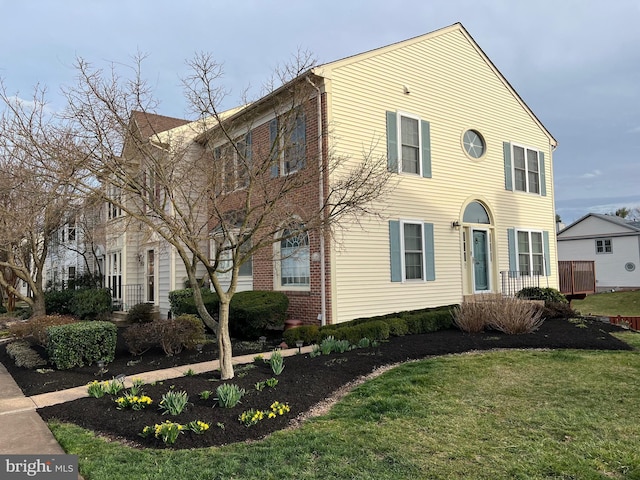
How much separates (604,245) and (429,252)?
2646 cm

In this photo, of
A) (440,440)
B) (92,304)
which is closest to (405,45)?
(440,440)

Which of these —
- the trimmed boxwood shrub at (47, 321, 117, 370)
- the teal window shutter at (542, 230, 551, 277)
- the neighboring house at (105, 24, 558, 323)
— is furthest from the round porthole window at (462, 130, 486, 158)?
the trimmed boxwood shrub at (47, 321, 117, 370)

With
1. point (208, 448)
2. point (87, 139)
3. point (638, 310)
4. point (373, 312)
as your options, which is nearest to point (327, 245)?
point (373, 312)

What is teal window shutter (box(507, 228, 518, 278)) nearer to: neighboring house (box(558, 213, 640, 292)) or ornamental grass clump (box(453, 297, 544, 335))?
ornamental grass clump (box(453, 297, 544, 335))

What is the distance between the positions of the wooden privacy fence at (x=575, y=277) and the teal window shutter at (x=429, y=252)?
6.71 metres

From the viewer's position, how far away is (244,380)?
6.14 metres

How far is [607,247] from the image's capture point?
3256cm

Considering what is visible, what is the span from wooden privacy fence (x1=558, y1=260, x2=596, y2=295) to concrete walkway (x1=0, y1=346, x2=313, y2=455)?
Result: 12352 mm

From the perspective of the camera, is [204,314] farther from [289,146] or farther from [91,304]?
[91,304]

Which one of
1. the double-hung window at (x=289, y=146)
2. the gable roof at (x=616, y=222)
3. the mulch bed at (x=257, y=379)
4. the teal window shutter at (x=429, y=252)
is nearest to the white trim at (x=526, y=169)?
the teal window shutter at (x=429, y=252)

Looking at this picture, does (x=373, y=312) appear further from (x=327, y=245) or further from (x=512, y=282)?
(x=512, y=282)

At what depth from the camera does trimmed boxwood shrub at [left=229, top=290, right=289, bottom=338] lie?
10531 millimetres

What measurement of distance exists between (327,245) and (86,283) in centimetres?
1537

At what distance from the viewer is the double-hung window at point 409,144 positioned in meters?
12.1
